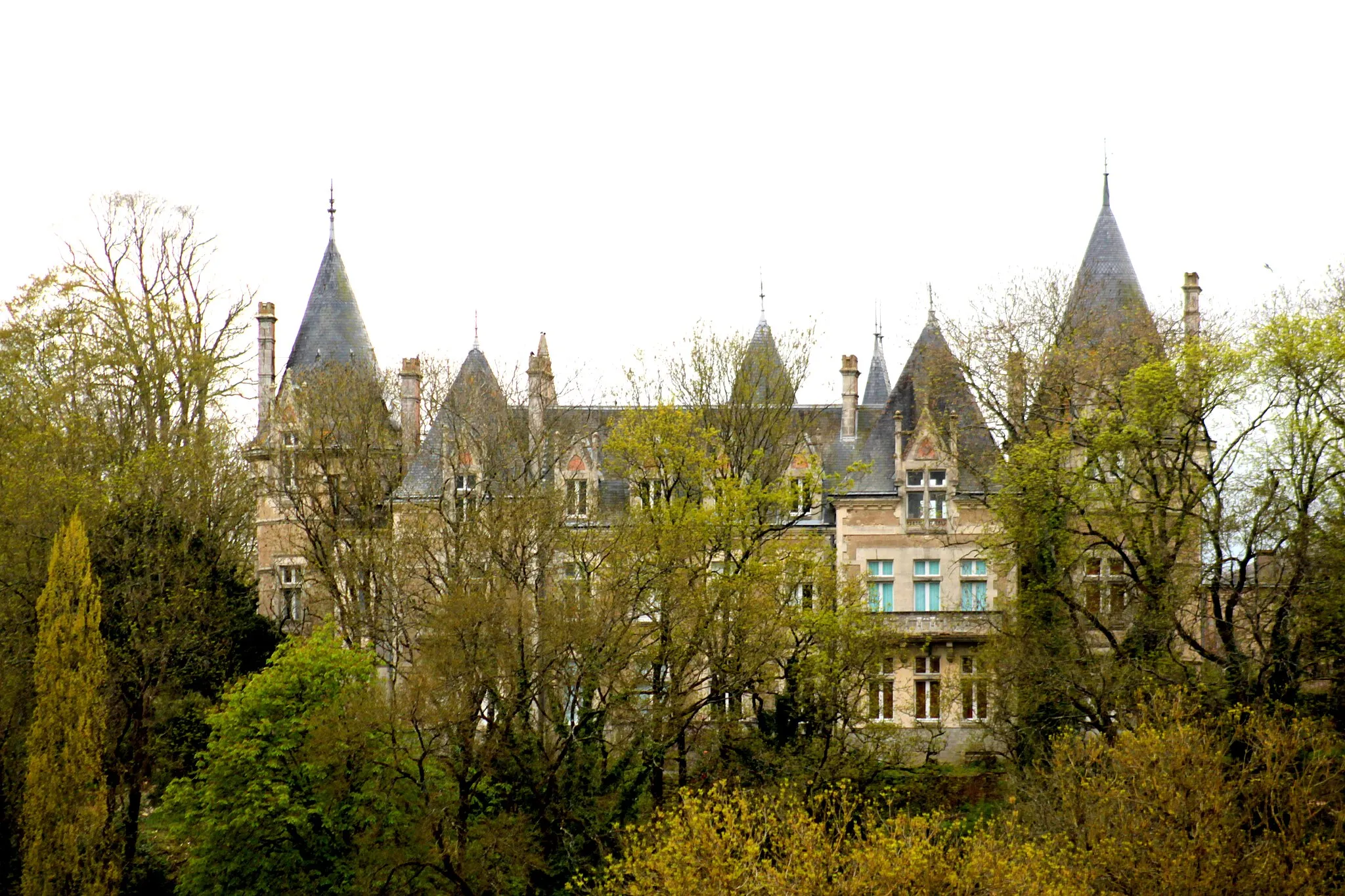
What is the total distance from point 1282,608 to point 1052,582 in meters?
4.88

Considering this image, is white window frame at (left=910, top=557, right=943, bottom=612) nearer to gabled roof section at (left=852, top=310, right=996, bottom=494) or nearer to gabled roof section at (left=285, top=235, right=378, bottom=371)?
gabled roof section at (left=852, top=310, right=996, bottom=494)

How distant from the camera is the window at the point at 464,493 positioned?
40406 mm

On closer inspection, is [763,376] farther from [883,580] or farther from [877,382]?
[877,382]

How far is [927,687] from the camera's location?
4516cm

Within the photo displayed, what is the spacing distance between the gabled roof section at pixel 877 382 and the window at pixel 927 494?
22.0 ft

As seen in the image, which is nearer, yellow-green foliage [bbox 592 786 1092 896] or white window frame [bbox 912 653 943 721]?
yellow-green foliage [bbox 592 786 1092 896]

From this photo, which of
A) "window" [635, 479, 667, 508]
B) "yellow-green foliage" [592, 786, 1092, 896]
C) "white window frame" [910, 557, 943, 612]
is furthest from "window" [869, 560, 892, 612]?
"yellow-green foliage" [592, 786, 1092, 896]

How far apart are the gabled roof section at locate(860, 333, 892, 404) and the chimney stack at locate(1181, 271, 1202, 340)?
9.92m

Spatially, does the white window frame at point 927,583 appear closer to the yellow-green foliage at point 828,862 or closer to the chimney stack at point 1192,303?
the chimney stack at point 1192,303

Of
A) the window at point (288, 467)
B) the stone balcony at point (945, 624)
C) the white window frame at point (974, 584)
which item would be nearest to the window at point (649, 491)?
the stone balcony at point (945, 624)

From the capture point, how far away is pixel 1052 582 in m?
37.0

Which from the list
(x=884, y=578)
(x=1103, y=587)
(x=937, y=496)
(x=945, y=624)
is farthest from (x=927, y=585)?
(x=1103, y=587)

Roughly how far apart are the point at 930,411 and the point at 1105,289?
6.11 meters

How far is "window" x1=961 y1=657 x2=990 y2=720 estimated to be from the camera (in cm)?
3969
